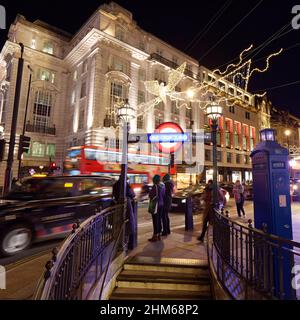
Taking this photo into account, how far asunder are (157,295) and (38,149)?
2952cm

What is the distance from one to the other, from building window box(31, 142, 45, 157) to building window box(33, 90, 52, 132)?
2.11 meters

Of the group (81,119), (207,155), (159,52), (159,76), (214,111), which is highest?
(159,52)

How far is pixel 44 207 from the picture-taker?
6320mm

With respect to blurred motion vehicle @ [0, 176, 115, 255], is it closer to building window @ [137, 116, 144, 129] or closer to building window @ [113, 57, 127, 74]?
building window @ [137, 116, 144, 129]

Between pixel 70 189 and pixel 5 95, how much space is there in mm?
31539

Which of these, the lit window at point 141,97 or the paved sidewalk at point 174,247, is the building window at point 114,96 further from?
the paved sidewalk at point 174,247

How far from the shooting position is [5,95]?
103 feet

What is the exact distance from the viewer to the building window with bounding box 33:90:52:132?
29.9 metres

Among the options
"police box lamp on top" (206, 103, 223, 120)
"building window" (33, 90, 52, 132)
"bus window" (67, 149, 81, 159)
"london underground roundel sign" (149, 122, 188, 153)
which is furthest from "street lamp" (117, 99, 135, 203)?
"building window" (33, 90, 52, 132)

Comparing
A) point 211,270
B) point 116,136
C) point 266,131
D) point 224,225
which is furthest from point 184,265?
point 116,136

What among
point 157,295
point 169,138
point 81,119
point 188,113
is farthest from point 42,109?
point 157,295

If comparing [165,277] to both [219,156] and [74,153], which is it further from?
[219,156]

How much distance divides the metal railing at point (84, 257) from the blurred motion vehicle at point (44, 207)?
1543 millimetres
